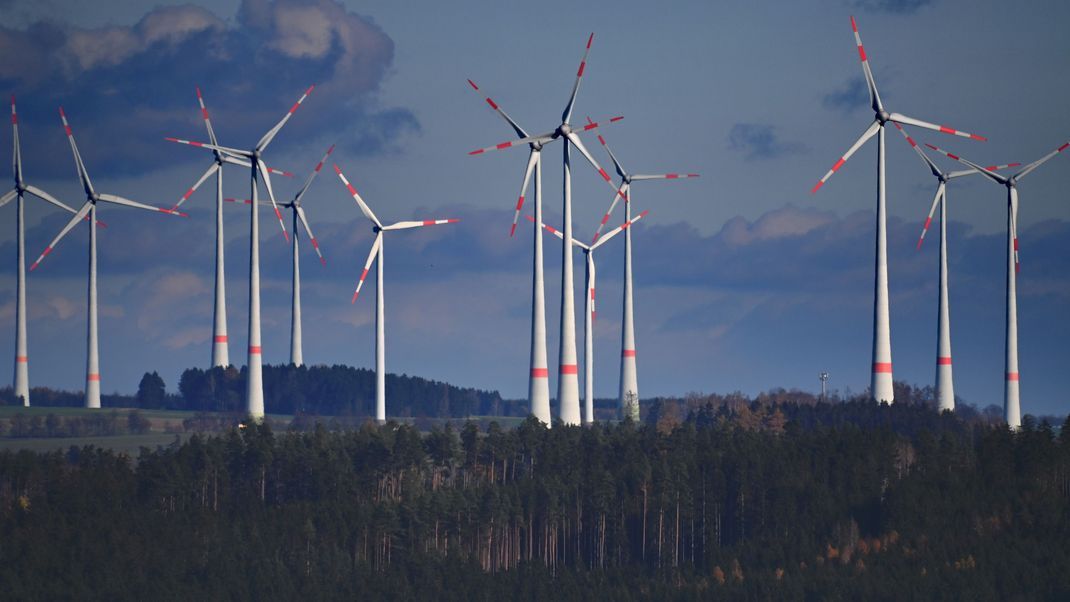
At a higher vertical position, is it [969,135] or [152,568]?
[969,135]

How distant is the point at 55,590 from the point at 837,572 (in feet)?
277

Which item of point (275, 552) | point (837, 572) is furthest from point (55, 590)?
point (837, 572)

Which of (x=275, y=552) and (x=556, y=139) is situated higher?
(x=556, y=139)

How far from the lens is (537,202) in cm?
17500

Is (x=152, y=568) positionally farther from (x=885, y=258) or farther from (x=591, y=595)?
(x=885, y=258)

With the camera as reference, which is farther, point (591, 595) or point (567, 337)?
point (591, 595)

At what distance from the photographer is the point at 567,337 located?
172500 millimetres

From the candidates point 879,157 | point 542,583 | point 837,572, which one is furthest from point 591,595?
point 879,157

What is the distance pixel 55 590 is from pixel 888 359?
89873 millimetres

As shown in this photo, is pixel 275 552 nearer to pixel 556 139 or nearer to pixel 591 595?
pixel 591 595

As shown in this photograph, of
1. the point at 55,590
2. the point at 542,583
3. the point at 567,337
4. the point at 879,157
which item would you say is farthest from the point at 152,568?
the point at 879,157

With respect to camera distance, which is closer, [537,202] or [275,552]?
[537,202]

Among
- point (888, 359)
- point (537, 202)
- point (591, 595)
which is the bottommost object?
point (591, 595)

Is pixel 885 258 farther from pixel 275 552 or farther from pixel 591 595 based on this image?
pixel 275 552
